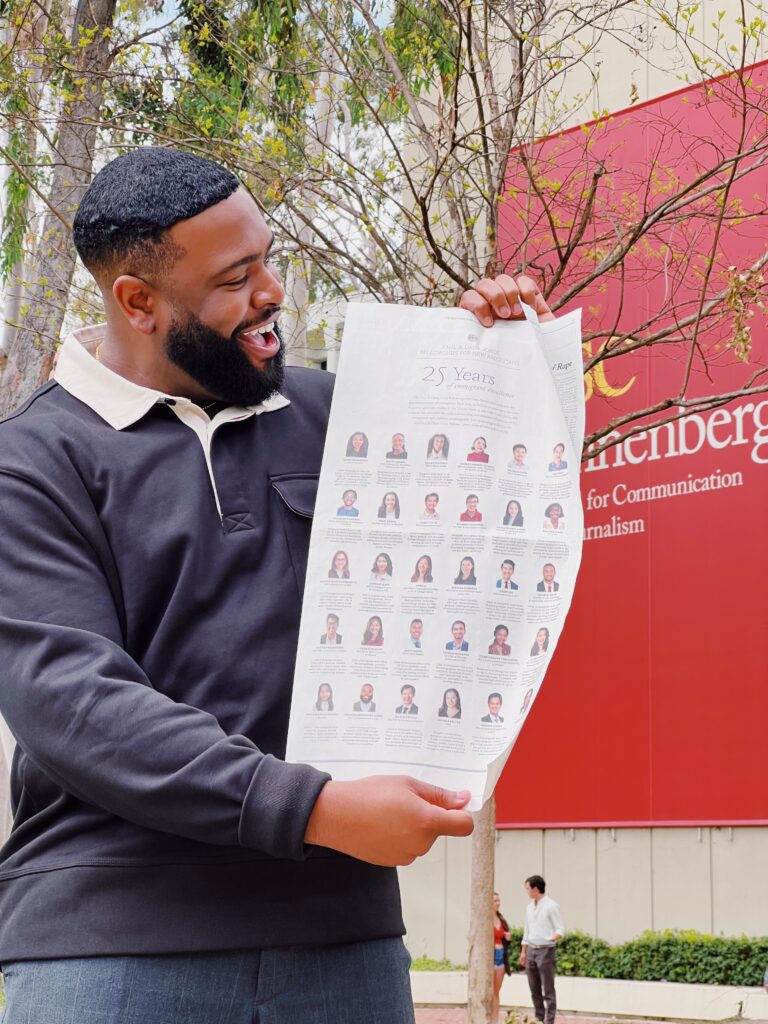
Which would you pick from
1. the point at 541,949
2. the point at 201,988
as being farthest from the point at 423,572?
the point at 541,949

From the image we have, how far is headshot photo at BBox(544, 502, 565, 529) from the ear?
0.60 meters

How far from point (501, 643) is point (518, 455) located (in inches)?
11.0

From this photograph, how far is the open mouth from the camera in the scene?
6.05 feet

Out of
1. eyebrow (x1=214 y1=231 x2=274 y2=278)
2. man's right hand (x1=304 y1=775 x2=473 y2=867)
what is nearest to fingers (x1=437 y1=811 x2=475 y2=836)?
man's right hand (x1=304 y1=775 x2=473 y2=867)

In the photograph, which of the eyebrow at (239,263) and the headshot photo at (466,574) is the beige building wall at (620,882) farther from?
the eyebrow at (239,263)

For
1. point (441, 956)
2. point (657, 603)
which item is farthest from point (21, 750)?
point (441, 956)

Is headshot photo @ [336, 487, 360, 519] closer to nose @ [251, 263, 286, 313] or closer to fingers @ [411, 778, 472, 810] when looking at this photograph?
nose @ [251, 263, 286, 313]

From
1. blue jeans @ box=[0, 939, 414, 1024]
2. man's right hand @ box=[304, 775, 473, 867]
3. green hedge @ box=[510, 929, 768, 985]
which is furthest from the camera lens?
green hedge @ box=[510, 929, 768, 985]

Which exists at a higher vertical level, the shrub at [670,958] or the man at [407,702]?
the man at [407,702]

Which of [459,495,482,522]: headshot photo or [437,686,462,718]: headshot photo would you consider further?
[459,495,482,522]: headshot photo

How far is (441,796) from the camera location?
4.90ft

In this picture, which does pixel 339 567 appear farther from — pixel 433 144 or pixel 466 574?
pixel 433 144

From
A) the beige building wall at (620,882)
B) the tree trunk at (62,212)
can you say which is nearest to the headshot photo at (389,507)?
the tree trunk at (62,212)

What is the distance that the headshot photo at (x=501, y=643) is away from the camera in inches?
64.6
